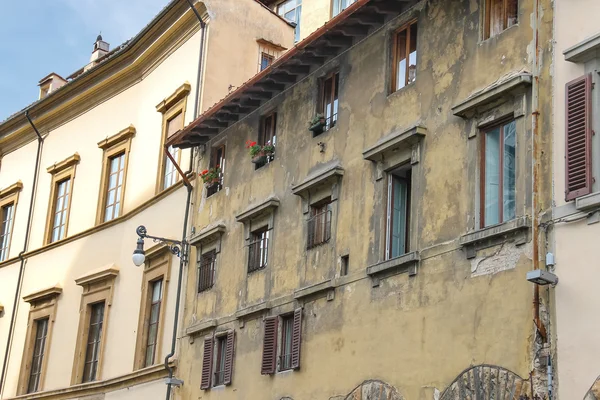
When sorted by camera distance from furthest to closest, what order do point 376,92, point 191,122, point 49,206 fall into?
point 49,206 < point 191,122 < point 376,92

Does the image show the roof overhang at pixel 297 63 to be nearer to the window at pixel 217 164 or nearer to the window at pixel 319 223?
the window at pixel 217 164

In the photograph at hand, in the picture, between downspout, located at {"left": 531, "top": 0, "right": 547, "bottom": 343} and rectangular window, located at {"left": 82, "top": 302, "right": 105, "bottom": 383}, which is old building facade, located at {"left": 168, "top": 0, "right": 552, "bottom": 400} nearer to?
downspout, located at {"left": 531, "top": 0, "right": 547, "bottom": 343}

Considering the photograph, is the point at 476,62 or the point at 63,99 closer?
the point at 476,62

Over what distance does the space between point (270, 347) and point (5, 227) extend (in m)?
16.0

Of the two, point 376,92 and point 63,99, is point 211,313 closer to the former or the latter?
point 376,92

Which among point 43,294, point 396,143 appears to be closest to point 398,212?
point 396,143

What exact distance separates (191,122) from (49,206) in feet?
28.4

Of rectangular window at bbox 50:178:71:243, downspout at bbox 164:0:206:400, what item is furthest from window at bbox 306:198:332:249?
rectangular window at bbox 50:178:71:243

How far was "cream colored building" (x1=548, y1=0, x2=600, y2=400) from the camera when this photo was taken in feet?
39.1

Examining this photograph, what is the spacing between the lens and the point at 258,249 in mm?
19750

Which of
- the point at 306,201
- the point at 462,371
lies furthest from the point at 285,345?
the point at 462,371

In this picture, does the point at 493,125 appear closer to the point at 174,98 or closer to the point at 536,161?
the point at 536,161

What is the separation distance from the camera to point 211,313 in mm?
20781

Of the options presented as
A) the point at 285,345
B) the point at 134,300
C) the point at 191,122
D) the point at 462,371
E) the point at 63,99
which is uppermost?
the point at 63,99
